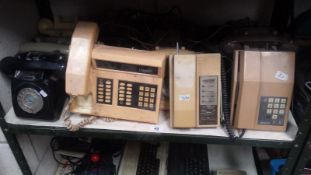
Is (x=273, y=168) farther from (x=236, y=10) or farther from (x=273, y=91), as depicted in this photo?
(x=236, y=10)

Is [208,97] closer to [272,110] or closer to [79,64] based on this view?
[272,110]

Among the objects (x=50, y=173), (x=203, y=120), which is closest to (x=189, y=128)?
(x=203, y=120)

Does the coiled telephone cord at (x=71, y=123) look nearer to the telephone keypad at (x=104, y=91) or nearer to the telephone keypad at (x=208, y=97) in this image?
the telephone keypad at (x=104, y=91)

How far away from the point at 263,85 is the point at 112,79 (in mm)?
415

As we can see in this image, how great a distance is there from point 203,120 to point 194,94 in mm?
86

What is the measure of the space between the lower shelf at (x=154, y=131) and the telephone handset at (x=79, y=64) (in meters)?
0.13

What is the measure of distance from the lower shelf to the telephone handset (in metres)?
0.13

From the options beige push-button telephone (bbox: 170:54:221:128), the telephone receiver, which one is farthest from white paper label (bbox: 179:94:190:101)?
the telephone receiver

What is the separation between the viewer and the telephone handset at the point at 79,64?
75cm

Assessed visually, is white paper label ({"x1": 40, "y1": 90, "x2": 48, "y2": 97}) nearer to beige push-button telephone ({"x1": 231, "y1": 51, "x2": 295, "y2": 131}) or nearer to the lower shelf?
the lower shelf

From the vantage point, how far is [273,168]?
102cm

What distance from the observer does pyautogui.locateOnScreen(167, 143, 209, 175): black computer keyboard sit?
1071 millimetres

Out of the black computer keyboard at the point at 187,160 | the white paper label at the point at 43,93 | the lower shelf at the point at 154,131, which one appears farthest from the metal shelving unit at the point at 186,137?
the black computer keyboard at the point at 187,160

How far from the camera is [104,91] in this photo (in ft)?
2.67
